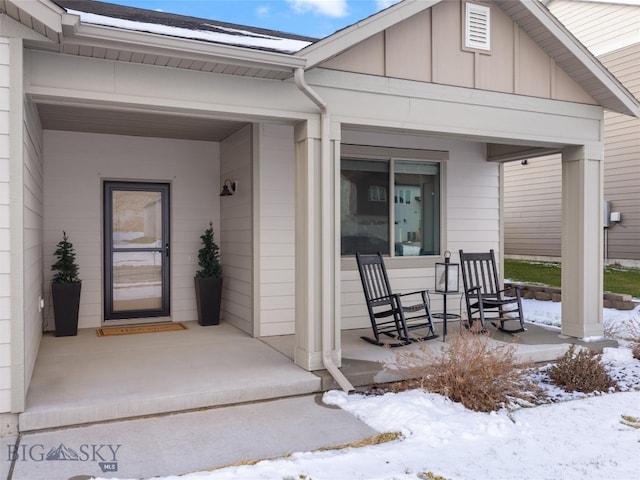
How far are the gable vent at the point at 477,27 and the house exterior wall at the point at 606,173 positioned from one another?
22.9ft

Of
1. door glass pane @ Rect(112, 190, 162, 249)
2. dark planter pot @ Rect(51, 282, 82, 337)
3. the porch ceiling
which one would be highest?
the porch ceiling

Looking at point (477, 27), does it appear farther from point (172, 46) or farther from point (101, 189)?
point (101, 189)

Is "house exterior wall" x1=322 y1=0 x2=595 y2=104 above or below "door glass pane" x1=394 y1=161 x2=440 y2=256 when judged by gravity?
above

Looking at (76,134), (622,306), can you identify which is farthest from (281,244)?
(622,306)

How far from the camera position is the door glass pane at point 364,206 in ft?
21.4

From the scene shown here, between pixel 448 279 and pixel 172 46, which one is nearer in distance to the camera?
pixel 172 46

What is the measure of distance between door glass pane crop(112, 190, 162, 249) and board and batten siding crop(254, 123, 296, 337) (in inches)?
64.0

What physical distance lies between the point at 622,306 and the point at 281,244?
4.90 meters

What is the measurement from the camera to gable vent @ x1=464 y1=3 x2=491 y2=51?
203 inches

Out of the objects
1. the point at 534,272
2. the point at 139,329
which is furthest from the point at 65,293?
the point at 534,272

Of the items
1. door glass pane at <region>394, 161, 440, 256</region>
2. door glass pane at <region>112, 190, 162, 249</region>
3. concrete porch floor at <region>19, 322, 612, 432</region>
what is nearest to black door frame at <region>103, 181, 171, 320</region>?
door glass pane at <region>112, 190, 162, 249</region>

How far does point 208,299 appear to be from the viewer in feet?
21.7

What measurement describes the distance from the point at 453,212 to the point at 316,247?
3.15 meters

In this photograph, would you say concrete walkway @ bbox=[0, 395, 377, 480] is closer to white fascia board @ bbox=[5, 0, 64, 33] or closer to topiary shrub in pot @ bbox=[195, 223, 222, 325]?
white fascia board @ bbox=[5, 0, 64, 33]
